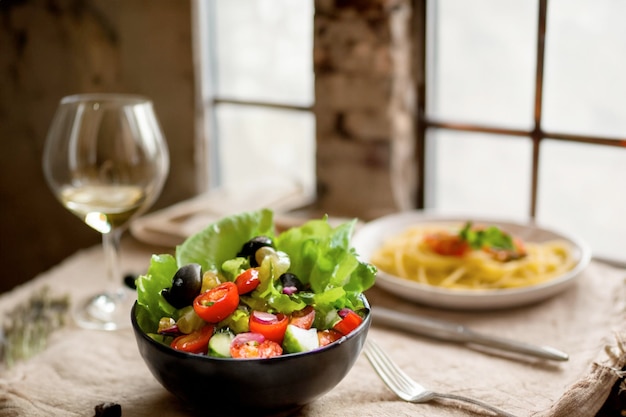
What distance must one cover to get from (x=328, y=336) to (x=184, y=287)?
0.18 meters

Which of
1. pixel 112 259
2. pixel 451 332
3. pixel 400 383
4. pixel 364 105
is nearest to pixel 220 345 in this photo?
pixel 400 383

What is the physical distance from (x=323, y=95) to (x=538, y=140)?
18.7 inches

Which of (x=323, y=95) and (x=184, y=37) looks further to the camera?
(x=184, y=37)

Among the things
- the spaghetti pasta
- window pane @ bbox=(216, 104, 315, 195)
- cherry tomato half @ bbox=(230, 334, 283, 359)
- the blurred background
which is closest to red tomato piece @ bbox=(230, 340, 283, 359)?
cherry tomato half @ bbox=(230, 334, 283, 359)

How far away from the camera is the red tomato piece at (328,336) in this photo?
887 millimetres

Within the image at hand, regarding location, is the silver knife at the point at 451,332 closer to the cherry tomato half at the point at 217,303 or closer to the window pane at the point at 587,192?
the cherry tomato half at the point at 217,303

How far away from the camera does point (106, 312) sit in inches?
51.0

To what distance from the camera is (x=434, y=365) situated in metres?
1.09

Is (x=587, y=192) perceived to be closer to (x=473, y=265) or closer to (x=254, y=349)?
(x=473, y=265)

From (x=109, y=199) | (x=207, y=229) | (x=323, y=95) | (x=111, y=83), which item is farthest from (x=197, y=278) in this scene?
(x=111, y=83)

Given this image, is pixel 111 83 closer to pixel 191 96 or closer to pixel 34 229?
pixel 191 96

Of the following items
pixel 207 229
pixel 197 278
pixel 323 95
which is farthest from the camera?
pixel 323 95

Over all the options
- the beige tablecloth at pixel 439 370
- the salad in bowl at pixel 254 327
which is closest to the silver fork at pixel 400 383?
the beige tablecloth at pixel 439 370

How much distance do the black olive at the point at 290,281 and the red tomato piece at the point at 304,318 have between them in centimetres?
4
